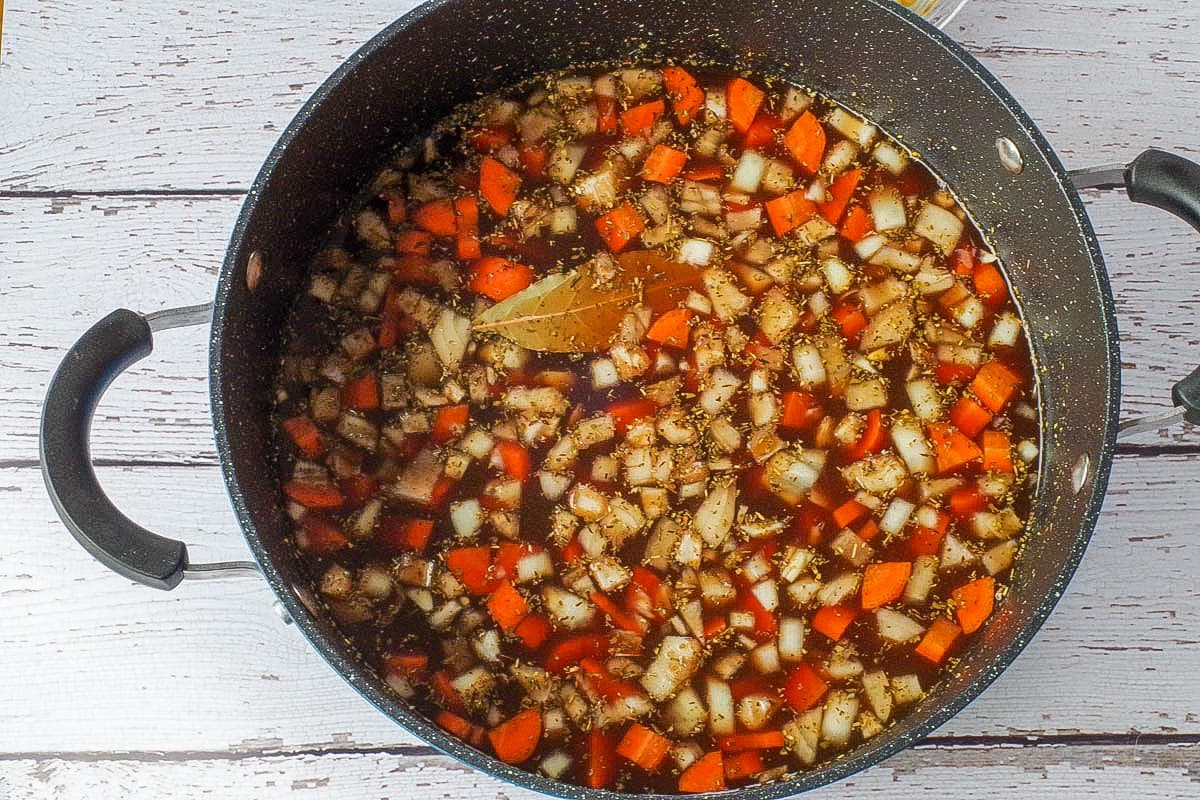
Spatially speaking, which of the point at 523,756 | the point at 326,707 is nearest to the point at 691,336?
the point at 523,756

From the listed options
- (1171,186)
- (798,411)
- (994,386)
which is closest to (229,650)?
(798,411)

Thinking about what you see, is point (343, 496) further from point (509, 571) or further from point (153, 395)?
point (153, 395)

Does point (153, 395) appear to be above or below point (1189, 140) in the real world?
below

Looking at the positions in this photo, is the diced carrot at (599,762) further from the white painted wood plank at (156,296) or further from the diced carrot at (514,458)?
the white painted wood plank at (156,296)

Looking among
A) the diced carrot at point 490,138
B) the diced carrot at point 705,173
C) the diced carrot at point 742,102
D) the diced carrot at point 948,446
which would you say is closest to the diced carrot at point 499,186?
the diced carrot at point 490,138

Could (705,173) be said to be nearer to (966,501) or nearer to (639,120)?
(639,120)
